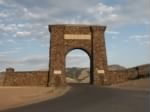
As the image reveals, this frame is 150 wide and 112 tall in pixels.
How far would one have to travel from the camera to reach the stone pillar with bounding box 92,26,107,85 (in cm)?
3700

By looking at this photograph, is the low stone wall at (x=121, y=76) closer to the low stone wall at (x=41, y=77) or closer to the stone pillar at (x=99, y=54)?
the low stone wall at (x=41, y=77)

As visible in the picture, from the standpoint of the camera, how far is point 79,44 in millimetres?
37844

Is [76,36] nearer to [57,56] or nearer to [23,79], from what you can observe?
[57,56]

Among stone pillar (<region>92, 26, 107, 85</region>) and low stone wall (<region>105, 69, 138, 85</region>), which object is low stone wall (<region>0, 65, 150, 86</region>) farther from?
stone pillar (<region>92, 26, 107, 85</region>)

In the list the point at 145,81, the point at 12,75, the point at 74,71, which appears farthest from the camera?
the point at 74,71

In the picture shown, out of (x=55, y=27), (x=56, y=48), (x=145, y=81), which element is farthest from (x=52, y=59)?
(x=145, y=81)

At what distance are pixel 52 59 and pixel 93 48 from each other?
494 centimetres

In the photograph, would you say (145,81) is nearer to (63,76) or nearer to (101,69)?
(101,69)

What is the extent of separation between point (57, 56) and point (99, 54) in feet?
16.0

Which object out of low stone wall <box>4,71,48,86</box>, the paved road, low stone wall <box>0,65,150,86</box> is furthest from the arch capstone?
the paved road

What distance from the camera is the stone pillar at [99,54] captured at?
121 feet

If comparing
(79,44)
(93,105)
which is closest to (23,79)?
(79,44)

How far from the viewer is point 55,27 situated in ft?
124

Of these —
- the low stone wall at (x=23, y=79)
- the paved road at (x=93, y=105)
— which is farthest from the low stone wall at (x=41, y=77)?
the paved road at (x=93, y=105)
